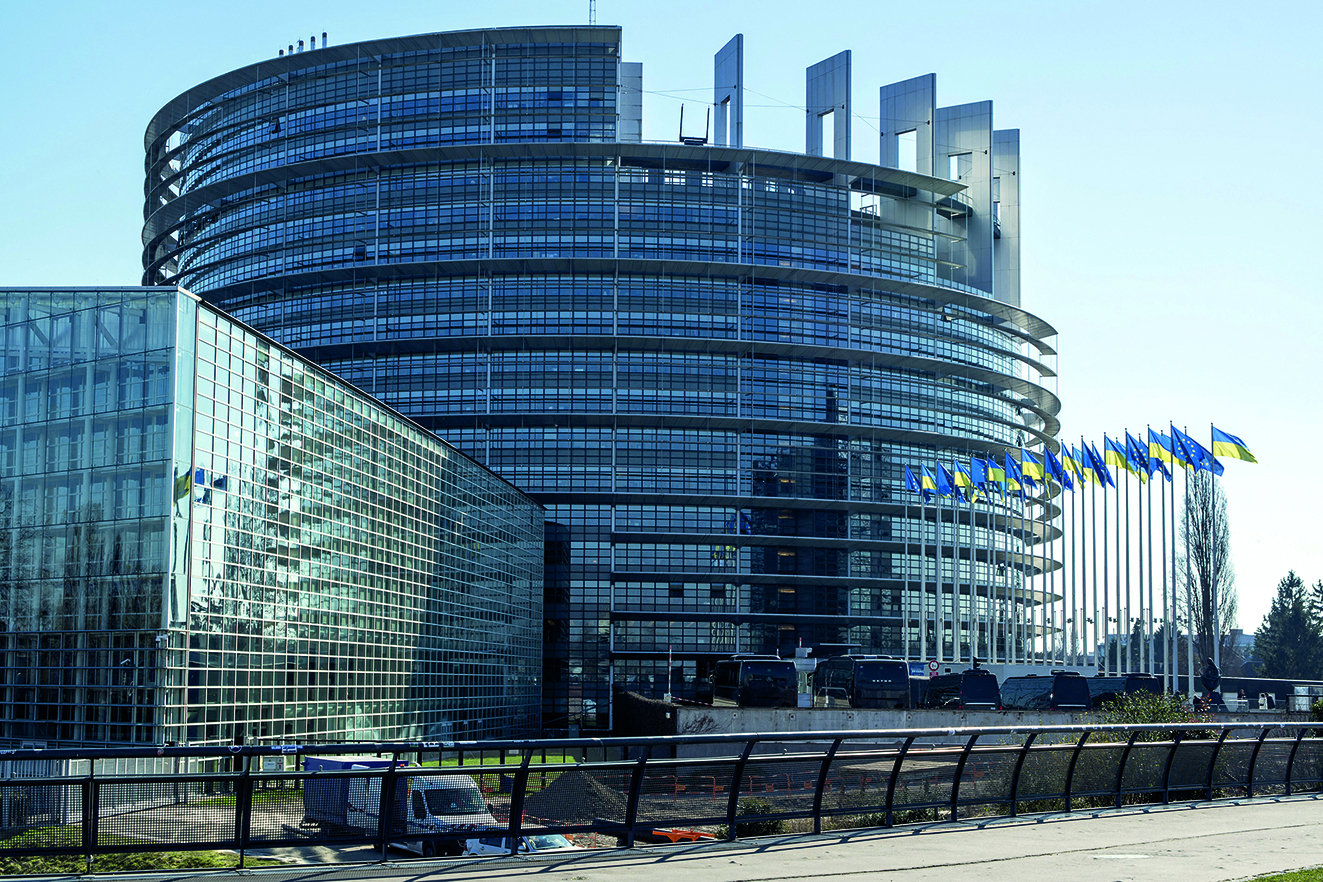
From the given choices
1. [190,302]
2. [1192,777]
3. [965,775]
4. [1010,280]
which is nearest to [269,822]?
[965,775]

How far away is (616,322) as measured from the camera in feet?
303

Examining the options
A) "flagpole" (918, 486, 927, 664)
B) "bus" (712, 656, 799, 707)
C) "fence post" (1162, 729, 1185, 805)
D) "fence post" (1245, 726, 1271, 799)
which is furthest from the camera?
"flagpole" (918, 486, 927, 664)

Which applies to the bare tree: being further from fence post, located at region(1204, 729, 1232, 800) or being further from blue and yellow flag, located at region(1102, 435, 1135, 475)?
fence post, located at region(1204, 729, 1232, 800)

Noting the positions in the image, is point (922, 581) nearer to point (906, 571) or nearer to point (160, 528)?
point (906, 571)

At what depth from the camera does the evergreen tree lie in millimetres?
129625

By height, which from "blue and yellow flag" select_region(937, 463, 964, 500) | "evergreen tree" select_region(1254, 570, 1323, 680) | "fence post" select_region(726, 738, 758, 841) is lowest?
"evergreen tree" select_region(1254, 570, 1323, 680)

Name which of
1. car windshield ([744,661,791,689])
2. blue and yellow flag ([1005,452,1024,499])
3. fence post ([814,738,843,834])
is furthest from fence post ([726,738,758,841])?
blue and yellow flag ([1005,452,1024,499])

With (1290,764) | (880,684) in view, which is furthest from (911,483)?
(1290,764)

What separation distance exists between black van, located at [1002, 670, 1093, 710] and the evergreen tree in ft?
271

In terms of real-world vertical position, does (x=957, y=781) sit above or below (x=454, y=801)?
below

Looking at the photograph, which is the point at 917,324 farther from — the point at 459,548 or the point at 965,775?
the point at 965,775

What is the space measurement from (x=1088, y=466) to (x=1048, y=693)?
782 inches

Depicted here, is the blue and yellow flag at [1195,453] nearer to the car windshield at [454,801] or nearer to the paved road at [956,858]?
the paved road at [956,858]

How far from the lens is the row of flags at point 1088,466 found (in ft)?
205
